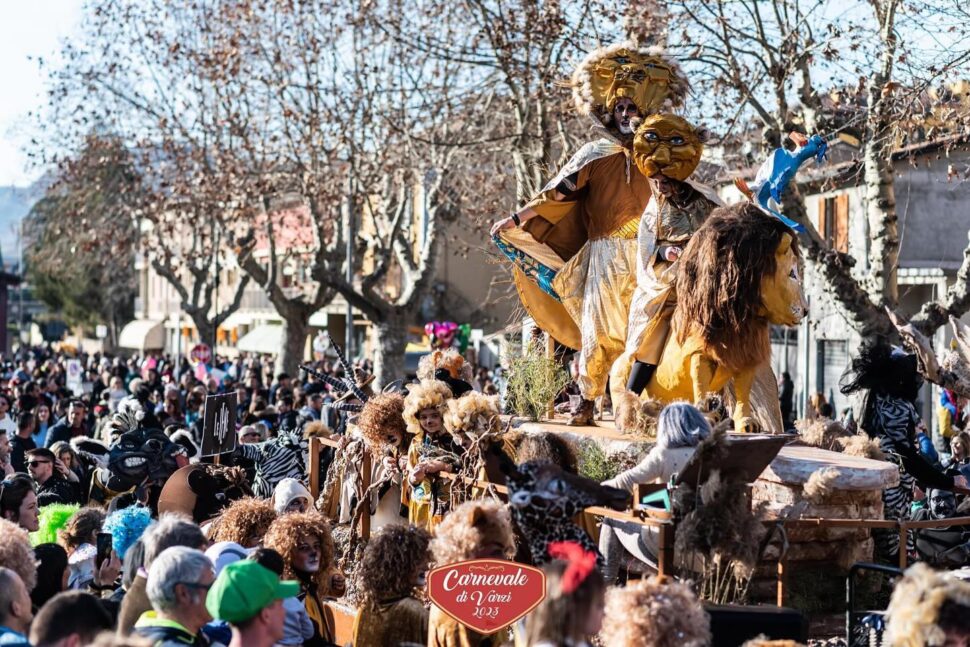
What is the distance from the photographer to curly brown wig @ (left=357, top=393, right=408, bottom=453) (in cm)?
859

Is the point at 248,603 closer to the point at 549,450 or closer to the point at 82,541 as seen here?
the point at 549,450

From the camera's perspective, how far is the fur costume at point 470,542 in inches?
214

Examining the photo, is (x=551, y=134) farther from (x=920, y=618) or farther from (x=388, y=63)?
(x=920, y=618)

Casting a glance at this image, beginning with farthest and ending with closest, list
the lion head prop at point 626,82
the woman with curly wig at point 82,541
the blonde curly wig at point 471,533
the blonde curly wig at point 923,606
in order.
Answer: the lion head prop at point 626,82 < the woman with curly wig at point 82,541 < the blonde curly wig at point 471,533 < the blonde curly wig at point 923,606

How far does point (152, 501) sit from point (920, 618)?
6249 millimetres

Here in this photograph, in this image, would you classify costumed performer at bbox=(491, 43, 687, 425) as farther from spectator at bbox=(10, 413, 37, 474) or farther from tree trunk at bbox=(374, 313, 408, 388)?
tree trunk at bbox=(374, 313, 408, 388)

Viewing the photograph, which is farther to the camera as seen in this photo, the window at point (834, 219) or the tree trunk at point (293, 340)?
the tree trunk at point (293, 340)

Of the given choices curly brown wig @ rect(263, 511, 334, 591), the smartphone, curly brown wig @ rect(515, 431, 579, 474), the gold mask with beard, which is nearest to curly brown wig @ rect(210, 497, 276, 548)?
curly brown wig @ rect(263, 511, 334, 591)

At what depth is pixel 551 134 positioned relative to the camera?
20.0m

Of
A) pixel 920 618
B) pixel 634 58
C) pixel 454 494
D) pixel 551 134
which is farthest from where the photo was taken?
pixel 551 134

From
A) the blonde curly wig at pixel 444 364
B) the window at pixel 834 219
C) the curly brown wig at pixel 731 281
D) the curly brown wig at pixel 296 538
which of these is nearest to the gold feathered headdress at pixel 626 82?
the curly brown wig at pixel 731 281

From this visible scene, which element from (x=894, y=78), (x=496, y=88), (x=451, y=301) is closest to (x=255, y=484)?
(x=894, y=78)

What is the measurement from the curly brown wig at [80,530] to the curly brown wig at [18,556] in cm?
167

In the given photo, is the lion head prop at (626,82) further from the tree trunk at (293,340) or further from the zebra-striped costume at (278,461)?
the tree trunk at (293,340)
